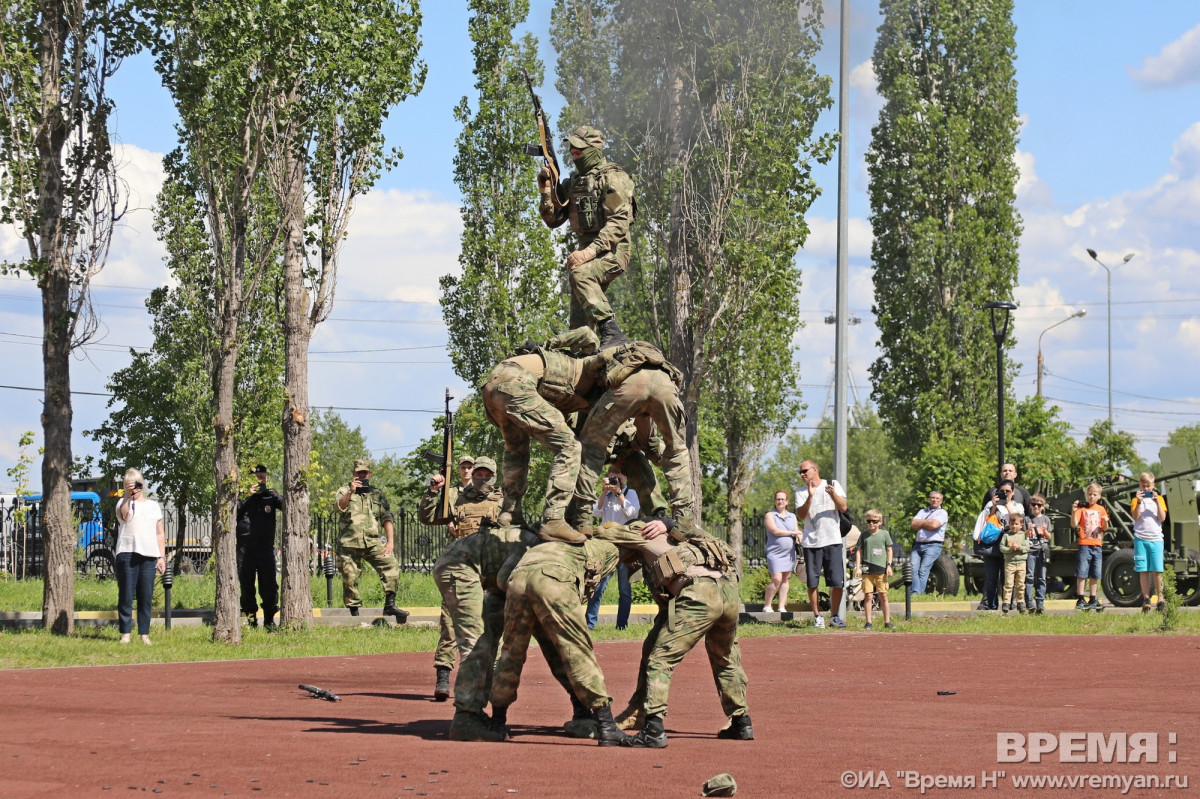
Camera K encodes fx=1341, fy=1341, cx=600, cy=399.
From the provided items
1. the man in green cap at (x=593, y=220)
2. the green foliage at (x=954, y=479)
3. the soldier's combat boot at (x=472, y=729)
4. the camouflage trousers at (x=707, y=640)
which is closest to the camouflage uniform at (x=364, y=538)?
the man in green cap at (x=593, y=220)

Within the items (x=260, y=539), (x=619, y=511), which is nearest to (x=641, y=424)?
(x=619, y=511)

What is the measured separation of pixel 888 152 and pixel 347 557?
25911 mm

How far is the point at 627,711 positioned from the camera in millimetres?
Result: 8711

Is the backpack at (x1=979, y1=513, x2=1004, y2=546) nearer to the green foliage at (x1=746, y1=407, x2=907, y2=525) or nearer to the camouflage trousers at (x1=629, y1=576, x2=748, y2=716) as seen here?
the camouflage trousers at (x1=629, y1=576, x2=748, y2=716)

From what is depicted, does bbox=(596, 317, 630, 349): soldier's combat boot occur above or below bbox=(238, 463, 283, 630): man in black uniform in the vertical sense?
above

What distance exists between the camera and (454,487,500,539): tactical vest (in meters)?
11.4

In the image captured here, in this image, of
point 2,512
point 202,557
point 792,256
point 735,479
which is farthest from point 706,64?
point 202,557

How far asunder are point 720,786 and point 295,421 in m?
12.3

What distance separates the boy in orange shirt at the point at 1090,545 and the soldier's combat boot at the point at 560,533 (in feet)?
45.5

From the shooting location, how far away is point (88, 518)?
31422 mm

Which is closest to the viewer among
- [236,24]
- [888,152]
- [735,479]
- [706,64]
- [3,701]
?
[3,701]

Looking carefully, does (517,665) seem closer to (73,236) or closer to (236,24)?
(236,24)

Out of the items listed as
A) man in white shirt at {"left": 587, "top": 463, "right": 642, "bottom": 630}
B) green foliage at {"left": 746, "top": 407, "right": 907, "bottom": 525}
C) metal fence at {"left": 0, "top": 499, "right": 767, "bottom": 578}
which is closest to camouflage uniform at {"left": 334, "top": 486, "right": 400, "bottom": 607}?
man in white shirt at {"left": 587, "top": 463, "right": 642, "bottom": 630}

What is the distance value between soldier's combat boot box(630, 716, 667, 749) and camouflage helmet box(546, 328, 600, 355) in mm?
2711
